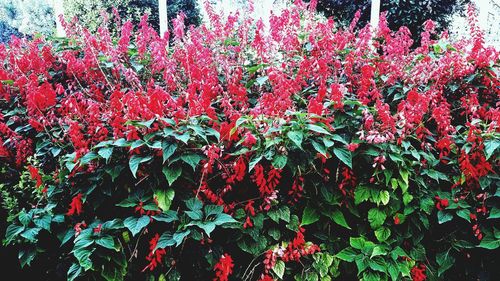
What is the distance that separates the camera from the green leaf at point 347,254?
2.37 meters

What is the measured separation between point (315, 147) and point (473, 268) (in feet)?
4.76

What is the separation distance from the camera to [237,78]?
114 inches

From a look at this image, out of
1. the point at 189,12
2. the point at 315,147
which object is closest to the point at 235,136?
the point at 315,147

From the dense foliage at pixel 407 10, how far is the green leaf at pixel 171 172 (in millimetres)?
8562

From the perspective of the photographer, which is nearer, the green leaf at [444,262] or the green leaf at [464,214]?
the green leaf at [464,214]

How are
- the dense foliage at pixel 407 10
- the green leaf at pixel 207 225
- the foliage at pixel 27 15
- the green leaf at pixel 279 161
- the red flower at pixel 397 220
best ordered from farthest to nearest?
the foliage at pixel 27 15
the dense foliage at pixel 407 10
the red flower at pixel 397 220
the green leaf at pixel 279 161
the green leaf at pixel 207 225

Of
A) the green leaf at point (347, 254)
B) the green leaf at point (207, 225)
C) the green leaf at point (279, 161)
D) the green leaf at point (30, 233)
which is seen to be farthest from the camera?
the green leaf at point (347, 254)

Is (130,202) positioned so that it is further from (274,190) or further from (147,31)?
(147,31)

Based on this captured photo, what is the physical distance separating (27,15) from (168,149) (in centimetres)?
2461

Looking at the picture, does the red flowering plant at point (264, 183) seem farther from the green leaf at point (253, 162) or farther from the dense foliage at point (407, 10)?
the dense foliage at point (407, 10)

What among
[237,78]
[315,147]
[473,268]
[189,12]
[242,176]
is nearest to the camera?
[315,147]

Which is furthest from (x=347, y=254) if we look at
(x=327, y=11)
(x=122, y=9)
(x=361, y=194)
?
(x=122, y=9)

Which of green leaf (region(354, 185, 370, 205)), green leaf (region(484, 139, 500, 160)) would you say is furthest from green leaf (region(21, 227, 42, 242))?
green leaf (region(484, 139, 500, 160))

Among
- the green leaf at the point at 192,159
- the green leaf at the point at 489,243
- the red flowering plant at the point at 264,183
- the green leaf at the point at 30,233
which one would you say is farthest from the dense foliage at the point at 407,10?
the green leaf at the point at 30,233
